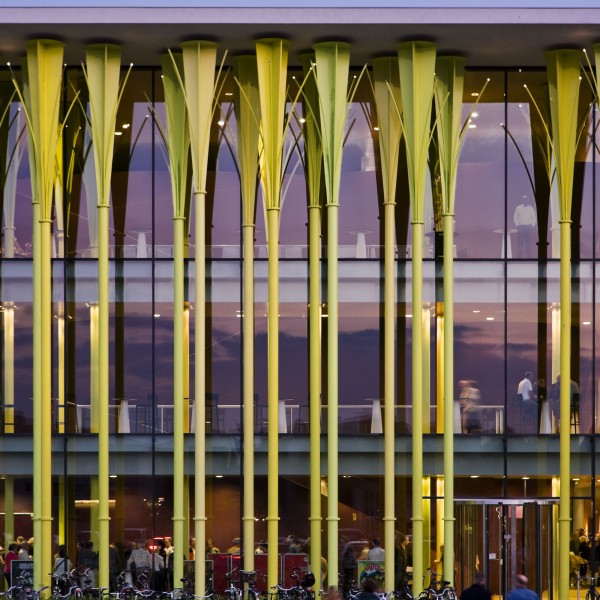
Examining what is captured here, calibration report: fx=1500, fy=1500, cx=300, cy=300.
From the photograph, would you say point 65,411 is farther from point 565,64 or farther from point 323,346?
point 565,64

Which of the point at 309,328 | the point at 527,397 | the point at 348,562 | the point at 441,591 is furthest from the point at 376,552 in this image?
the point at 309,328

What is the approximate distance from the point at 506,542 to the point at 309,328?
20.9ft

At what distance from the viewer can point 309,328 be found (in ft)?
109

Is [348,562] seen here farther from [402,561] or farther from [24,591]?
[24,591]

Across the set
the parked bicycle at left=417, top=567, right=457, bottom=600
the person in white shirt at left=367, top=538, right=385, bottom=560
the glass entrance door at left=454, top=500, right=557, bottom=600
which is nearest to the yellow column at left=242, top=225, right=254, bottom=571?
the person in white shirt at left=367, top=538, right=385, bottom=560

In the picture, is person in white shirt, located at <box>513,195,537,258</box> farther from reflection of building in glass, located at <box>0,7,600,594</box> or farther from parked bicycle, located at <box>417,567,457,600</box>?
parked bicycle, located at <box>417,567,457,600</box>

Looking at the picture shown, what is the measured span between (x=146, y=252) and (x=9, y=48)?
539 cm

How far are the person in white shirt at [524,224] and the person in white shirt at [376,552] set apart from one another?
23.0ft

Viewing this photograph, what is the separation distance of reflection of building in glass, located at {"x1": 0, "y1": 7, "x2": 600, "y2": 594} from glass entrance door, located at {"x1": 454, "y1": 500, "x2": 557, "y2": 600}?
49mm

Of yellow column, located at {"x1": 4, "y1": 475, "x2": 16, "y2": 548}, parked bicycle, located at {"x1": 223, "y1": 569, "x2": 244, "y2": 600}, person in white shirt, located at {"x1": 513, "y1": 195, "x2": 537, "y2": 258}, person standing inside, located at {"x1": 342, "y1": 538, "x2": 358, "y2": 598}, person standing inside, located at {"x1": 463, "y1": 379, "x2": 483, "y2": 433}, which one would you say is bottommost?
parked bicycle, located at {"x1": 223, "y1": 569, "x2": 244, "y2": 600}

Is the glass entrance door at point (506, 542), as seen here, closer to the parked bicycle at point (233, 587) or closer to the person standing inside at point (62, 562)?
the parked bicycle at point (233, 587)

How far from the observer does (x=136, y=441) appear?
32.4 m

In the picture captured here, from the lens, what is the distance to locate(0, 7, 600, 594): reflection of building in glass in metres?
32.1
